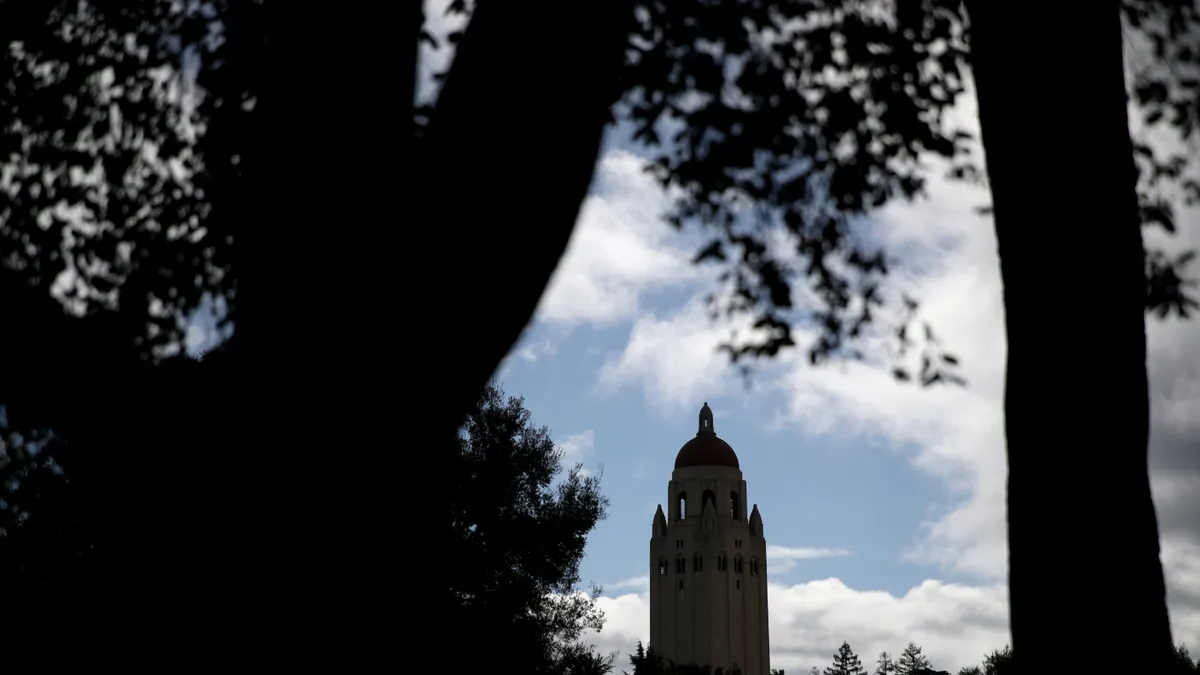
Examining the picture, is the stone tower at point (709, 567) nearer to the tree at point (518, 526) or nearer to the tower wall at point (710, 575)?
the tower wall at point (710, 575)

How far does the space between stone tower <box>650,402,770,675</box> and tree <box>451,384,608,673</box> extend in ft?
293

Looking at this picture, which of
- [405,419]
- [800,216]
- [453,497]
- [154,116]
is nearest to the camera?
[405,419]

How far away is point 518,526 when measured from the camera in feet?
105

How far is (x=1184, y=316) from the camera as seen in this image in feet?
33.3

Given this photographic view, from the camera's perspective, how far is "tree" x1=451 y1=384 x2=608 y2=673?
30000 mm

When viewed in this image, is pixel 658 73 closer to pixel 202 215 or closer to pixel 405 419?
pixel 202 215

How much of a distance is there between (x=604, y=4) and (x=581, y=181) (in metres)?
0.75

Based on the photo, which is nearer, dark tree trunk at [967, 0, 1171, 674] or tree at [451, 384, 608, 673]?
dark tree trunk at [967, 0, 1171, 674]

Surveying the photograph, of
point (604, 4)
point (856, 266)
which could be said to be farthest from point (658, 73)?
point (604, 4)

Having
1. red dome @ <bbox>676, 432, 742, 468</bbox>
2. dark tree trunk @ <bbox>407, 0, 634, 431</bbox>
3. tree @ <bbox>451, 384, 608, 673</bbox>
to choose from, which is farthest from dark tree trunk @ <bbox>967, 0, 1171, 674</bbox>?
red dome @ <bbox>676, 432, 742, 468</bbox>

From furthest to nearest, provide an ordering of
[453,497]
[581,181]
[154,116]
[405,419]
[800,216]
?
1. [453,497]
2. [800,216]
3. [154,116]
4. [581,181]
5. [405,419]

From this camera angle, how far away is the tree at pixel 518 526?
3000cm

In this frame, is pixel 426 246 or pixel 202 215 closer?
pixel 426 246

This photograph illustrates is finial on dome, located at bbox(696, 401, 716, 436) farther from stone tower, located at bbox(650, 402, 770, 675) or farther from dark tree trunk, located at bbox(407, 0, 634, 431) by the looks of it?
dark tree trunk, located at bbox(407, 0, 634, 431)
